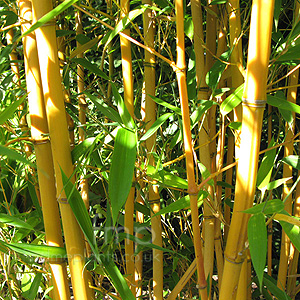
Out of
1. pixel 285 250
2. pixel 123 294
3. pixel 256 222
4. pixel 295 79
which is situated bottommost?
pixel 285 250

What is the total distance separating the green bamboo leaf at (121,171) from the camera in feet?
1.43

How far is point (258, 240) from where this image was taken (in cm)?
45

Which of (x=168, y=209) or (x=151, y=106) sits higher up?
(x=151, y=106)

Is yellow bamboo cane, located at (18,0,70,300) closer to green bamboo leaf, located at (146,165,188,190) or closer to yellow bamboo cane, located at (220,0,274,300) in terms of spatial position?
green bamboo leaf, located at (146,165,188,190)

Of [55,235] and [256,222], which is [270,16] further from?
[55,235]

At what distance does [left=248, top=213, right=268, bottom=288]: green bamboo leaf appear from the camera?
1.41 ft

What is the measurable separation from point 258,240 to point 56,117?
0.33 m

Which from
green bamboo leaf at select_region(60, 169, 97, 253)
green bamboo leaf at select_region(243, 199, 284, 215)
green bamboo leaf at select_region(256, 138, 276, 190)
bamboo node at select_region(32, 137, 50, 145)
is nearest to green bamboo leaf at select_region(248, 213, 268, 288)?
green bamboo leaf at select_region(243, 199, 284, 215)

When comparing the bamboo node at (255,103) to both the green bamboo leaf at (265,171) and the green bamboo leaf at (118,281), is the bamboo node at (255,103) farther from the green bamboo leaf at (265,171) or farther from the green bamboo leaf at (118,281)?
the green bamboo leaf at (118,281)

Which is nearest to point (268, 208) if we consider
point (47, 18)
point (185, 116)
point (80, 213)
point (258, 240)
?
point (258, 240)

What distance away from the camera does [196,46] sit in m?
0.73

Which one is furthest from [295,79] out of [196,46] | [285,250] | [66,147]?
[66,147]

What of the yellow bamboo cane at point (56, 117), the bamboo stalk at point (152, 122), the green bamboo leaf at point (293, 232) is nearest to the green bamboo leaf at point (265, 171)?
the green bamboo leaf at point (293, 232)

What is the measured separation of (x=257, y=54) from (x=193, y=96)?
0.29m
